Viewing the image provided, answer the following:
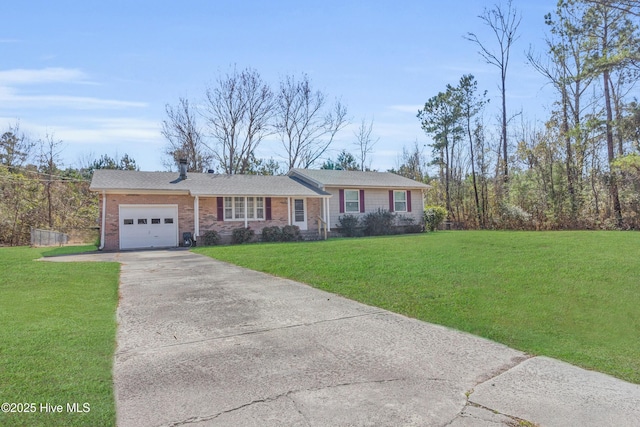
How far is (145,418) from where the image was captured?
2711 millimetres

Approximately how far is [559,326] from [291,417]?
13.5 ft

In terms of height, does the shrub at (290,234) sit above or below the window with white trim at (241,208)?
below

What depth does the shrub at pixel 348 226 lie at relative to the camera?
20984 millimetres

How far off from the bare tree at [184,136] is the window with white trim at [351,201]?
15.8 m

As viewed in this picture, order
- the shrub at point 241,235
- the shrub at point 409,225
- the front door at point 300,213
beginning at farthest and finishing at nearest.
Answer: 1. the shrub at point 409,225
2. the front door at point 300,213
3. the shrub at point 241,235

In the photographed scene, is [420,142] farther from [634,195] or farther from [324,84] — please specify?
[634,195]

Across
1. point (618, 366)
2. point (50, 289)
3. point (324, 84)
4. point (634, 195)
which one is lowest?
point (618, 366)

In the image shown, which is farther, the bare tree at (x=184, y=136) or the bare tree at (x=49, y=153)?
the bare tree at (x=184, y=136)

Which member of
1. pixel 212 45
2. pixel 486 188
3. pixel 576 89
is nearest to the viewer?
pixel 212 45

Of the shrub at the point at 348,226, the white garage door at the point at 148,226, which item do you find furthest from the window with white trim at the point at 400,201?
the white garage door at the point at 148,226

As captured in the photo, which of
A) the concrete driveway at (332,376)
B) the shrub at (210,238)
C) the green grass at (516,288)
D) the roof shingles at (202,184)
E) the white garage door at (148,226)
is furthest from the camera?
the shrub at (210,238)

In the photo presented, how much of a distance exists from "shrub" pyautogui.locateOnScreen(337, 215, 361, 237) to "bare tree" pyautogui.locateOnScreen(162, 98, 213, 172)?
53.7ft

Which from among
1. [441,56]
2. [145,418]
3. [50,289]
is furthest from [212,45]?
[145,418]

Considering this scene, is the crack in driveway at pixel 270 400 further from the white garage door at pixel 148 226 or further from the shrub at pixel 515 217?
the shrub at pixel 515 217
